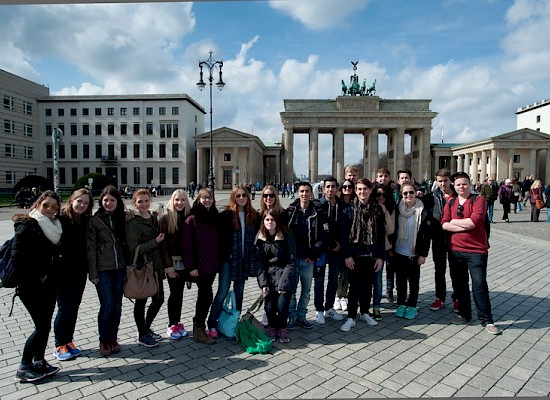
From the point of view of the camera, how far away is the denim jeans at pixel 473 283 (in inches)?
214

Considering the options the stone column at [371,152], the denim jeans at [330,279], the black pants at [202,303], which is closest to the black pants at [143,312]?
the black pants at [202,303]

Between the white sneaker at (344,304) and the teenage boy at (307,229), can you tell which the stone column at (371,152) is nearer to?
the white sneaker at (344,304)

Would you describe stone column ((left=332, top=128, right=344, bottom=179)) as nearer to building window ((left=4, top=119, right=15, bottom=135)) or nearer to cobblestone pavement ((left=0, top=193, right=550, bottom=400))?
building window ((left=4, top=119, right=15, bottom=135))

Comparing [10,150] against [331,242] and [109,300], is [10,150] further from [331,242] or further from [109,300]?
[331,242]

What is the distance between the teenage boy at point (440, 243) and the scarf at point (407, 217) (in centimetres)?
49

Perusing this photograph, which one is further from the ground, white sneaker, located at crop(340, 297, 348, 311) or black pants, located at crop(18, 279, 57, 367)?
black pants, located at crop(18, 279, 57, 367)

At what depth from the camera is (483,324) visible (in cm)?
554

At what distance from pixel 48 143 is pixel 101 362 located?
248 ft

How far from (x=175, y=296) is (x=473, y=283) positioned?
4.44 meters

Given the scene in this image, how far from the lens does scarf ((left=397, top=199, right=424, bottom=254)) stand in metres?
5.84

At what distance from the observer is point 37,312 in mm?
4051

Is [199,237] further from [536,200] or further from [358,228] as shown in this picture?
[536,200]

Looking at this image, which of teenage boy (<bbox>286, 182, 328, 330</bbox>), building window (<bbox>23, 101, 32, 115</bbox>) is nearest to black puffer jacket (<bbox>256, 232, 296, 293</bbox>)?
teenage boy (<bbox>286, 182, 328, 330</bbox>)

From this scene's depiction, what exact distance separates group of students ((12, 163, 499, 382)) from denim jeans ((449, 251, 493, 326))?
0.07 ft
